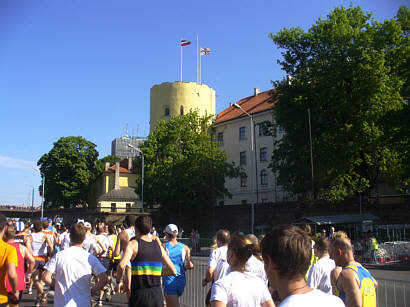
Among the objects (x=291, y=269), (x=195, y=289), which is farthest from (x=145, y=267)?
(x=195, y=289)

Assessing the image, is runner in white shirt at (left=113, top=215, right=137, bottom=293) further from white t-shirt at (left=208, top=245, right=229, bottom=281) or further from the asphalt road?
the asphalt road

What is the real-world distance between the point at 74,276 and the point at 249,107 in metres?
63.6

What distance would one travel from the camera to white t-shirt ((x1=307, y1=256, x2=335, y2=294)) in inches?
229

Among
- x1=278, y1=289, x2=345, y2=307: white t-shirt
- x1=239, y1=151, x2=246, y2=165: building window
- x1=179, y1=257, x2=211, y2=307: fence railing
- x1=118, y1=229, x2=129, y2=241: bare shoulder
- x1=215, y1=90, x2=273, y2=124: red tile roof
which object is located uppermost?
x1=215, y1=90, x2=273, y2=124: red tile roof

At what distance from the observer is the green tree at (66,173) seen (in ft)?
237

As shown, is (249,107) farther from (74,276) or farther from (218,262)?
(74,276)

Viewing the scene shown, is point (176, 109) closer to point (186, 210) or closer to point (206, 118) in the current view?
point (206, 118)

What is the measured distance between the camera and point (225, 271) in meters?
6.19

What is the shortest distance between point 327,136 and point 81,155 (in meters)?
50.5

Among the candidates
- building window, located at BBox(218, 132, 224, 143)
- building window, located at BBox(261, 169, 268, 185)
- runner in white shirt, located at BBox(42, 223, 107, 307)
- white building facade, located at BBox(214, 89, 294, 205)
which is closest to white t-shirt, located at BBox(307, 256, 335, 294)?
runner in white shirt, located at BBox(42, 223, 107, 307)

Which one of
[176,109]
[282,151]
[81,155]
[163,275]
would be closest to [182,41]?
[176,109]

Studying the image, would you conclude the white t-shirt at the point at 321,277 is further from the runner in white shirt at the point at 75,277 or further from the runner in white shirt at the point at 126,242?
the runner in white shirt at the point at 75,277

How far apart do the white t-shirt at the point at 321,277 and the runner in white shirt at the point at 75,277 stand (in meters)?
2.69

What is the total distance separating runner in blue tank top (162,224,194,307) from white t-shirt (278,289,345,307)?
201 inches
